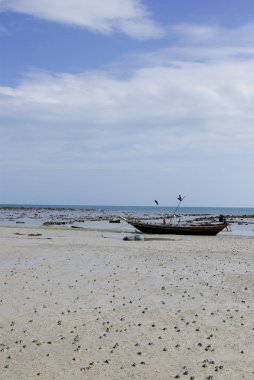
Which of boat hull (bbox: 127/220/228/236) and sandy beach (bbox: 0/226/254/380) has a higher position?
boat hull (bbox: 127/220/228/236)

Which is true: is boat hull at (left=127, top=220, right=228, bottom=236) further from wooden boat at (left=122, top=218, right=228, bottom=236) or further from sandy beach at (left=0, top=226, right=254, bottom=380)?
sandy beach at (left=0, top=226, right=254, bottom=380)

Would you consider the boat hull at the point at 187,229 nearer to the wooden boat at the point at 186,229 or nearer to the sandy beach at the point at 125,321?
the wooden boat at the point at 186,229

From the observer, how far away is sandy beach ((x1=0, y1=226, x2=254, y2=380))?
890cm

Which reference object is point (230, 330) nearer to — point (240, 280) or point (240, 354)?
point (240, 354)

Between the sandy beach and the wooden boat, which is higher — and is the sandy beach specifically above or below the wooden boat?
below

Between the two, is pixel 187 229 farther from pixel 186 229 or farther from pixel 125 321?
pixel 125 321

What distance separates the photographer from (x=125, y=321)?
11820mm

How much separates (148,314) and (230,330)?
227 centimetres

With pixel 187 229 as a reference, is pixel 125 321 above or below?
below

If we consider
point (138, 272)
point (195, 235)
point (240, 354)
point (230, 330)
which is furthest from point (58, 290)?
point (195, 235)

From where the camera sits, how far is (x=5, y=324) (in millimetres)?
11367

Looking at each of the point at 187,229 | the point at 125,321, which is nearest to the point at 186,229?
the point at 187,229

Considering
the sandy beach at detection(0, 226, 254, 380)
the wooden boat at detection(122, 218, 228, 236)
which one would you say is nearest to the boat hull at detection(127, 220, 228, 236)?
the wooden boat at detection(122, 218, 228, 236)

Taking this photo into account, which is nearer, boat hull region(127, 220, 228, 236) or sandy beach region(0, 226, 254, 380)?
sandy beach region(0, 226, 254, 380)
